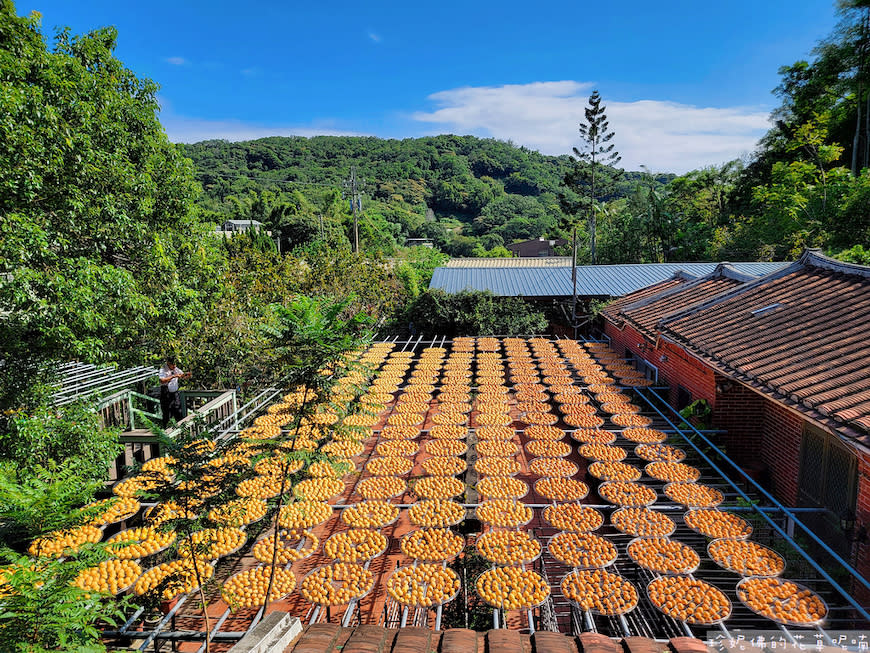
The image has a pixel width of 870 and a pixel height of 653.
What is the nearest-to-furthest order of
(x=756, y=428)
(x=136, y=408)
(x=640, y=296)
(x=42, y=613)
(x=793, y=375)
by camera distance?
(x=42, y=613) < (x=793, y=375) < (x=756, y=428) < (x=136, y=408) < (x=640, y=296)

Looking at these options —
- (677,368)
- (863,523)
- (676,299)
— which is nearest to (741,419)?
(677,368)

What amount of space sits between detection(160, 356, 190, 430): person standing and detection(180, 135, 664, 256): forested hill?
39.5 m

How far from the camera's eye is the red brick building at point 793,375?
18.9 ft

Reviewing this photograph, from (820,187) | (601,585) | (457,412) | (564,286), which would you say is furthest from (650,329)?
(820,187)

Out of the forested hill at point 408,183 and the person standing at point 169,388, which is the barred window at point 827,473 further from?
the forested hill at point 408,183

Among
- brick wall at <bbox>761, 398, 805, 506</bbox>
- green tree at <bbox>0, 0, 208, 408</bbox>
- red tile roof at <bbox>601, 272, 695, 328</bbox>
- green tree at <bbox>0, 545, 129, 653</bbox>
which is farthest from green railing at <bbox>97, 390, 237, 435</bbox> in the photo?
red tile roof at <bbox>601, 272, 695, 328</bbox>

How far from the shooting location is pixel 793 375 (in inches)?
254

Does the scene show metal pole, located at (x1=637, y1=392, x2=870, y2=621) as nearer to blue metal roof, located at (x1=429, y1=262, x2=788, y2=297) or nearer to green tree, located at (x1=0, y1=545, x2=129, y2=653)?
green tree, located at (x1=0, y1=545, x2=129, y2=653)

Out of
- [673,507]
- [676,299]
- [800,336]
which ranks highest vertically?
[676,299]

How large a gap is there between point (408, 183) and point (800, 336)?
83276 mm

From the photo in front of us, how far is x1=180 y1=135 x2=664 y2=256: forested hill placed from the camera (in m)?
63.2

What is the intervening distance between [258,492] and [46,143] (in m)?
5.76

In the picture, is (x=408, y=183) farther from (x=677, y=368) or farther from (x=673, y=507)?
(x=673, y=507)

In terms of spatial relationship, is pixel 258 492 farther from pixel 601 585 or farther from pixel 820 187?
pixel 820 187
